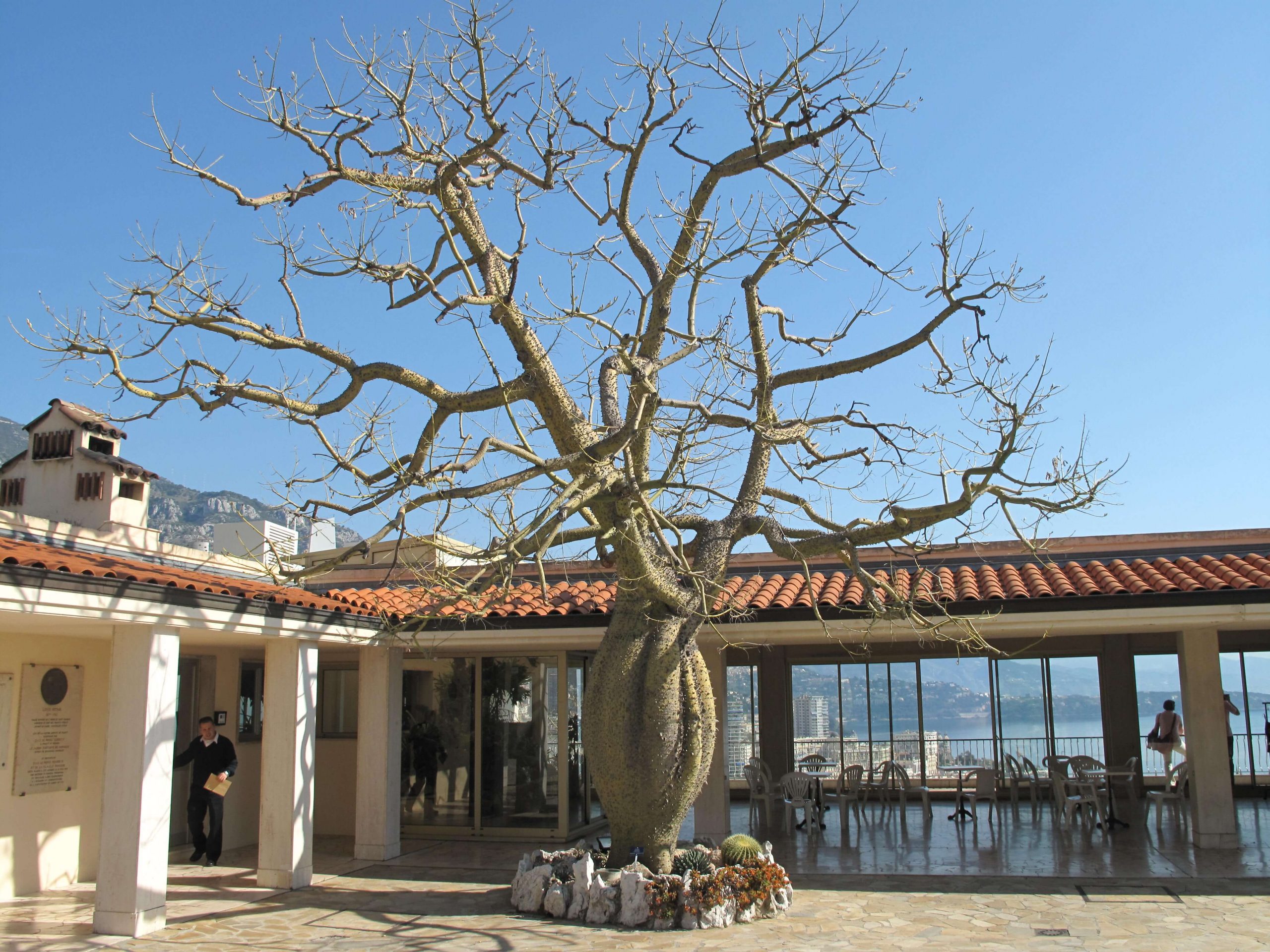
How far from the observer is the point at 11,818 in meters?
8.99

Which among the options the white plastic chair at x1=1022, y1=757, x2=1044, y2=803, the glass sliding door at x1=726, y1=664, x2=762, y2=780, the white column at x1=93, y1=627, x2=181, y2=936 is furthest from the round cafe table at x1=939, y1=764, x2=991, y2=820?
the white column at x1=93, y1=627, x2=181, y2=936

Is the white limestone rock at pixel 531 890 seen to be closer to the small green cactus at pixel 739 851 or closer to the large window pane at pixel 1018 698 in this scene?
the small green cactus at pixel 739 851

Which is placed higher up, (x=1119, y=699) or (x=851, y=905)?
(x=1119, y=699)

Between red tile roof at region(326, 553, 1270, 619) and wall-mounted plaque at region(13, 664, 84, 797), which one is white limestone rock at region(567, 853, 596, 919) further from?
wall-mounted plaque at region(13, 664, 84, 797)

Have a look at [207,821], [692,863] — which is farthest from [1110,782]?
[207,821]

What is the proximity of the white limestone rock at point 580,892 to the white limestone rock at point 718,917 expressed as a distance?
94 centimetres

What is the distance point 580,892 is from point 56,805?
515 cm

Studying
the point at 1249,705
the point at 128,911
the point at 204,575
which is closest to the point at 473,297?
the point at 204,575

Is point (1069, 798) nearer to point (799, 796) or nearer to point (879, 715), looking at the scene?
point (799, 796)

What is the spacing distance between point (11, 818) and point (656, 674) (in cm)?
587

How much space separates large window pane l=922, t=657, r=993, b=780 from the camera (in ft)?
53.5

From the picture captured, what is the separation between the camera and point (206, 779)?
35.7 feet

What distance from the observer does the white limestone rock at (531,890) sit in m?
8.41

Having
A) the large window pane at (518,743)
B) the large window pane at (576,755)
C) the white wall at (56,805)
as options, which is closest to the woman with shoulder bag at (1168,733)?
the large window pane at (576,755)
